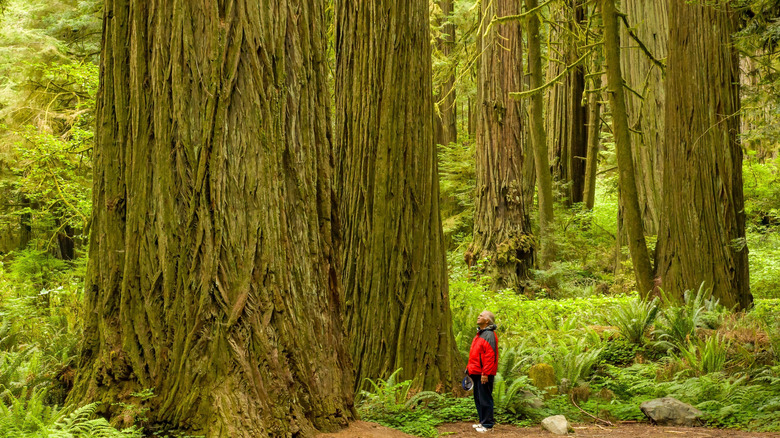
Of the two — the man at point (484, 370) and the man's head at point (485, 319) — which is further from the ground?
the man's head at point (485, 319)

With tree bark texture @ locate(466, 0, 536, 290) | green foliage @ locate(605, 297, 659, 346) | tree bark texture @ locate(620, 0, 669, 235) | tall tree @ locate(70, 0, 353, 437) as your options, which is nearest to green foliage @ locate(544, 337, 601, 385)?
green foliage @ locate(605, 297, 659, 346)

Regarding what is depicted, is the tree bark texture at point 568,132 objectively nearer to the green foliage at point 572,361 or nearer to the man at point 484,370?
the green foliage at point 572,361

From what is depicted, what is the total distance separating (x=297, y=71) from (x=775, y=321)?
23.2ft

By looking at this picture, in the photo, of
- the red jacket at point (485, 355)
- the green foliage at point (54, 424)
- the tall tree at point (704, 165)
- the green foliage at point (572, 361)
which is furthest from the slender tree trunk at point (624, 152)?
the green foliage at point (54, 424)

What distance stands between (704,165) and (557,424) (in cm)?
525

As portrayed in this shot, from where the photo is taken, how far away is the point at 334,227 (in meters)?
4.21

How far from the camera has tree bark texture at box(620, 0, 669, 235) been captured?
42.3 ft

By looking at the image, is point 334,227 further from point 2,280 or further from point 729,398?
point 2,280

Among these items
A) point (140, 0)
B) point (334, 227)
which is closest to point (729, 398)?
point (334, 227)

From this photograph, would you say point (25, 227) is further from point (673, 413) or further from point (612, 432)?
point (673, 413)

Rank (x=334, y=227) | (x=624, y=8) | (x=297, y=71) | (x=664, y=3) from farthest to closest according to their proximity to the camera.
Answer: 1. (x=624, y=8)
2. (x=664, y=3)
3. (x=334, y=227)
4. (x=297, y=71)

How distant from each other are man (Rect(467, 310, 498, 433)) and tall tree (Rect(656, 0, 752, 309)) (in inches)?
183

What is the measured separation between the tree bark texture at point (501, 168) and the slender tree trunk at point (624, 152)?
3.68 metres

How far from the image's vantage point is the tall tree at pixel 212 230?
3.60 meters
